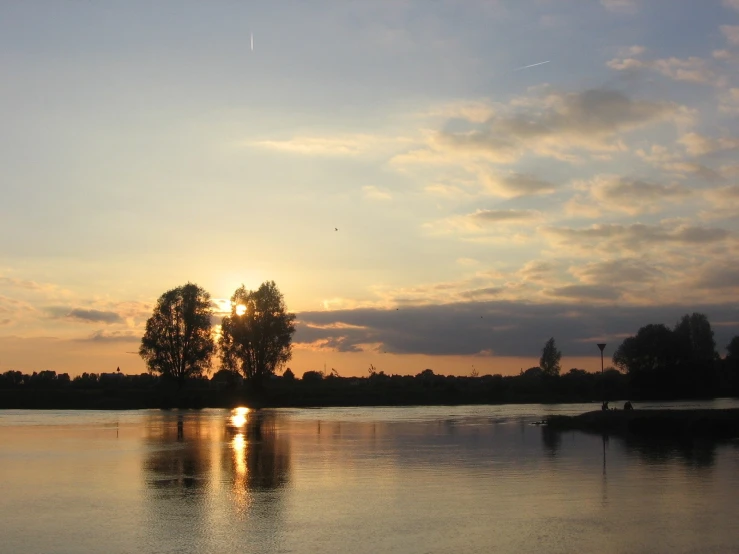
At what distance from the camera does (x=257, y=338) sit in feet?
343

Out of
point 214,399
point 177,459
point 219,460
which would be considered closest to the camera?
point 219,460

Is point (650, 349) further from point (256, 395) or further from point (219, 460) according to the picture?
point (219, 460)

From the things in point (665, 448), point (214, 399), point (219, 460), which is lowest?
point (214, 399)

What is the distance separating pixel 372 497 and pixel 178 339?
88.6 metres

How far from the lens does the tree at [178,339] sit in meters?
103

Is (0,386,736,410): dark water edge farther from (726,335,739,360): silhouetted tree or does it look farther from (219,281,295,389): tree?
(726,335,739,360): silhouetted tree

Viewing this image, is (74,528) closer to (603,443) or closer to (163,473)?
(163,473)

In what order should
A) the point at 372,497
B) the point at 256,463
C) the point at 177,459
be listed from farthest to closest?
the point at 177,459, the point at 256,463, the point at 372,497

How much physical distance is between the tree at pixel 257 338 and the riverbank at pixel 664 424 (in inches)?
2560

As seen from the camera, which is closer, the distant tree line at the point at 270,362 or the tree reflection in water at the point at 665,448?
the tree reflection in water at the point at 665,448

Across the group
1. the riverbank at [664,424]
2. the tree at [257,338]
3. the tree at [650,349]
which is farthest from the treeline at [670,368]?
the riverbank at [664,424]

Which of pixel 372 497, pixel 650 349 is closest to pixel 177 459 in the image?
pixel 372 497

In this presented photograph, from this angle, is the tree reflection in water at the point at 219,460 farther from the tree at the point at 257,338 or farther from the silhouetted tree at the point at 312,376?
the silhouetted tree at the point at 312,376

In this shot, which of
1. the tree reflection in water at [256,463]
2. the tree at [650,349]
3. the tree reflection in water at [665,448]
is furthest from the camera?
the tree at [650,349]
